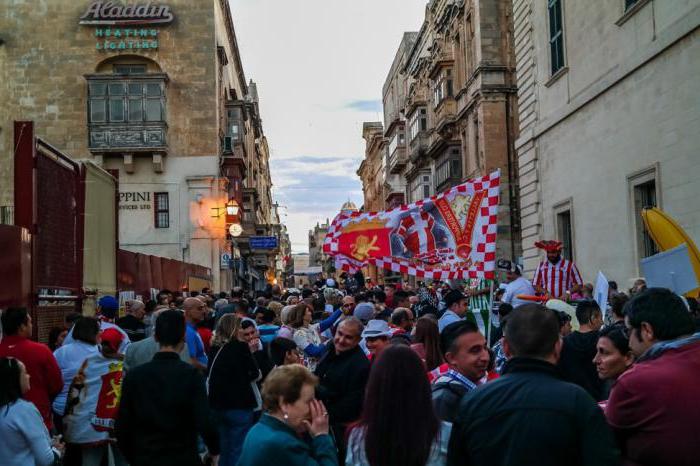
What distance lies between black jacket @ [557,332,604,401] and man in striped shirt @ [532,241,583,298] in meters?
7.48

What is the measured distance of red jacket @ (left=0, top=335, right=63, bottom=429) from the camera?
705cm

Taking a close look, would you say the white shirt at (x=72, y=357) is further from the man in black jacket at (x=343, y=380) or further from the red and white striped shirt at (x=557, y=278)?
the red and white striped shirt at (x=557, y=278)

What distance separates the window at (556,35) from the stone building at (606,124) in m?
0.02

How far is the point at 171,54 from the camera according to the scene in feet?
121

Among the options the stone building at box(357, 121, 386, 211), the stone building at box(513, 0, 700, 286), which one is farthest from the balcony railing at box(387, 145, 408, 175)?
the stone building at box(513, 0, 700, 286)

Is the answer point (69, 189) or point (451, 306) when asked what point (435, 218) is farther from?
point (69, 189)

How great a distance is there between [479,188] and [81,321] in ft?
16.8

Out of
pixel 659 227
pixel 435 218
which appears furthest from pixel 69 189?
pixel 659 227

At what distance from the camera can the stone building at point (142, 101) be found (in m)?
36.1

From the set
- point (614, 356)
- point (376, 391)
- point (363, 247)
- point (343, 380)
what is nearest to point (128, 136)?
point (363, 247)

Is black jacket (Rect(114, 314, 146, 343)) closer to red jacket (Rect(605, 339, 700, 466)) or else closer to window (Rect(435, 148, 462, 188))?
red jacket (Rect(605, 339, 700, 466))

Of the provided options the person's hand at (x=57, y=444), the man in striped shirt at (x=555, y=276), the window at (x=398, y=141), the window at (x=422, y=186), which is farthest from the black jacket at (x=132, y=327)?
the window at (x=398, y=141)

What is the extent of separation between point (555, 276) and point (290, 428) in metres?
11.5

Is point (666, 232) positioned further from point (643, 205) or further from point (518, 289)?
point (643, 205)
